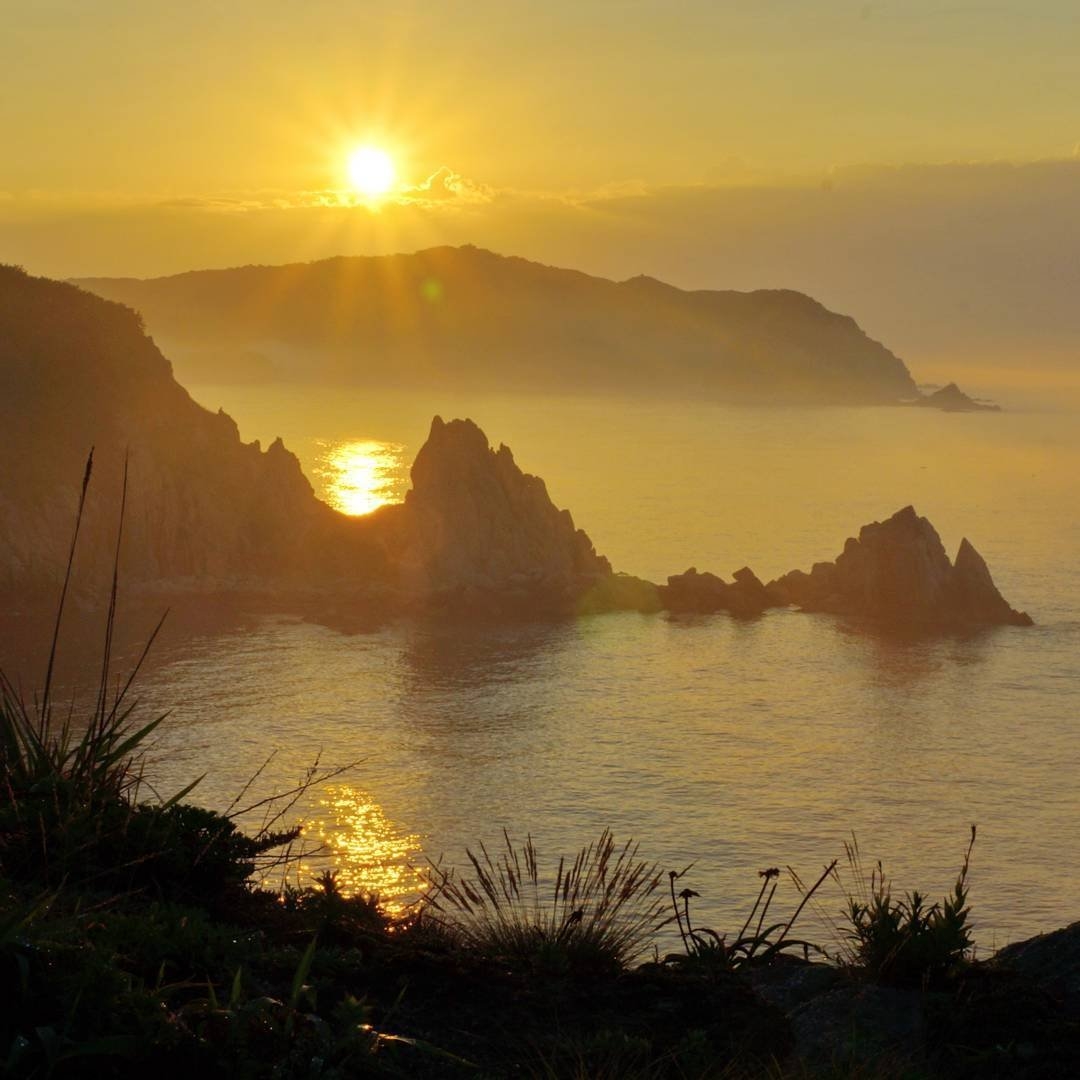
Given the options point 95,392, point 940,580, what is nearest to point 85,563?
point 95,392

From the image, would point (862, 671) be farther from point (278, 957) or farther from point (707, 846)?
point (278, 957)

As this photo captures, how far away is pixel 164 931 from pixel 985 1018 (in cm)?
550

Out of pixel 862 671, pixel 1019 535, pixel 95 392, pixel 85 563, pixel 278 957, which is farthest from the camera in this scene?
pixel 1019 535

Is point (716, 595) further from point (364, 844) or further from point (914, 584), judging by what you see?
point (364, 844)

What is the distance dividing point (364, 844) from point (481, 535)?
51.2 m

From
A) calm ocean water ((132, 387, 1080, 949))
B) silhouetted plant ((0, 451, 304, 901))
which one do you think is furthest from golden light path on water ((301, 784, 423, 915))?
silhouetted plant ((0, 451, 304, 901))

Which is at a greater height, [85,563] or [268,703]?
[85,563]

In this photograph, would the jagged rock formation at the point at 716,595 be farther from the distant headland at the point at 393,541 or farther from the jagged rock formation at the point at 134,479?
the jagged rock formation at the point at 134,479

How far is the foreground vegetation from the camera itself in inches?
263

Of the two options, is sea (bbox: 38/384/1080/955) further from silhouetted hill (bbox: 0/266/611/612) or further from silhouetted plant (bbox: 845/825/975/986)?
silhouetted plant (bbox: 845/825/975/986)

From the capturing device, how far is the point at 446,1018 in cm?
835

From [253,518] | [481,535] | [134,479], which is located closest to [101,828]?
[481,535]

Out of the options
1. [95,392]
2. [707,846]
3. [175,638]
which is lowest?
[707,846]

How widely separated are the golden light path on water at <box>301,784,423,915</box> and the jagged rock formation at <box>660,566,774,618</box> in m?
46.3
